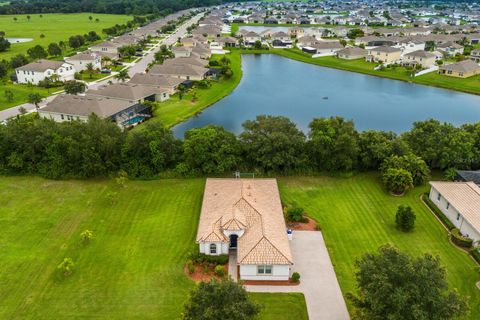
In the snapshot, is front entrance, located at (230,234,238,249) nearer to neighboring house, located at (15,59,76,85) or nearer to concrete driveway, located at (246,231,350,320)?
concrete driveway, located at (246,231,350,320)

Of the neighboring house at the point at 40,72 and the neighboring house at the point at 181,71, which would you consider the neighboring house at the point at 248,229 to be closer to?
the neighboring house at the point at 181,71

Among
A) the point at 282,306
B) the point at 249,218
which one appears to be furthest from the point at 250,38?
the point at 282,306

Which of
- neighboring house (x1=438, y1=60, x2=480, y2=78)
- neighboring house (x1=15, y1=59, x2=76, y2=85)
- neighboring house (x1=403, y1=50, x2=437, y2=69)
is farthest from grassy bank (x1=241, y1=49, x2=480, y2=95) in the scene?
neighboring house (x1=15, y1=59, x2=76, y2=85)

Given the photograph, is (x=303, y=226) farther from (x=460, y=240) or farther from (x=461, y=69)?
(x=461, y=69)

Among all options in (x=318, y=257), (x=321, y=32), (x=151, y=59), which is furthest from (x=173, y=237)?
(x=321, y=32)

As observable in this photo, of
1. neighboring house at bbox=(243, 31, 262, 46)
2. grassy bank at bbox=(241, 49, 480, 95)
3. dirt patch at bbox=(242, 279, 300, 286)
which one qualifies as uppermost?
neighboring house at bbox=(243, 31, 262, 46)
